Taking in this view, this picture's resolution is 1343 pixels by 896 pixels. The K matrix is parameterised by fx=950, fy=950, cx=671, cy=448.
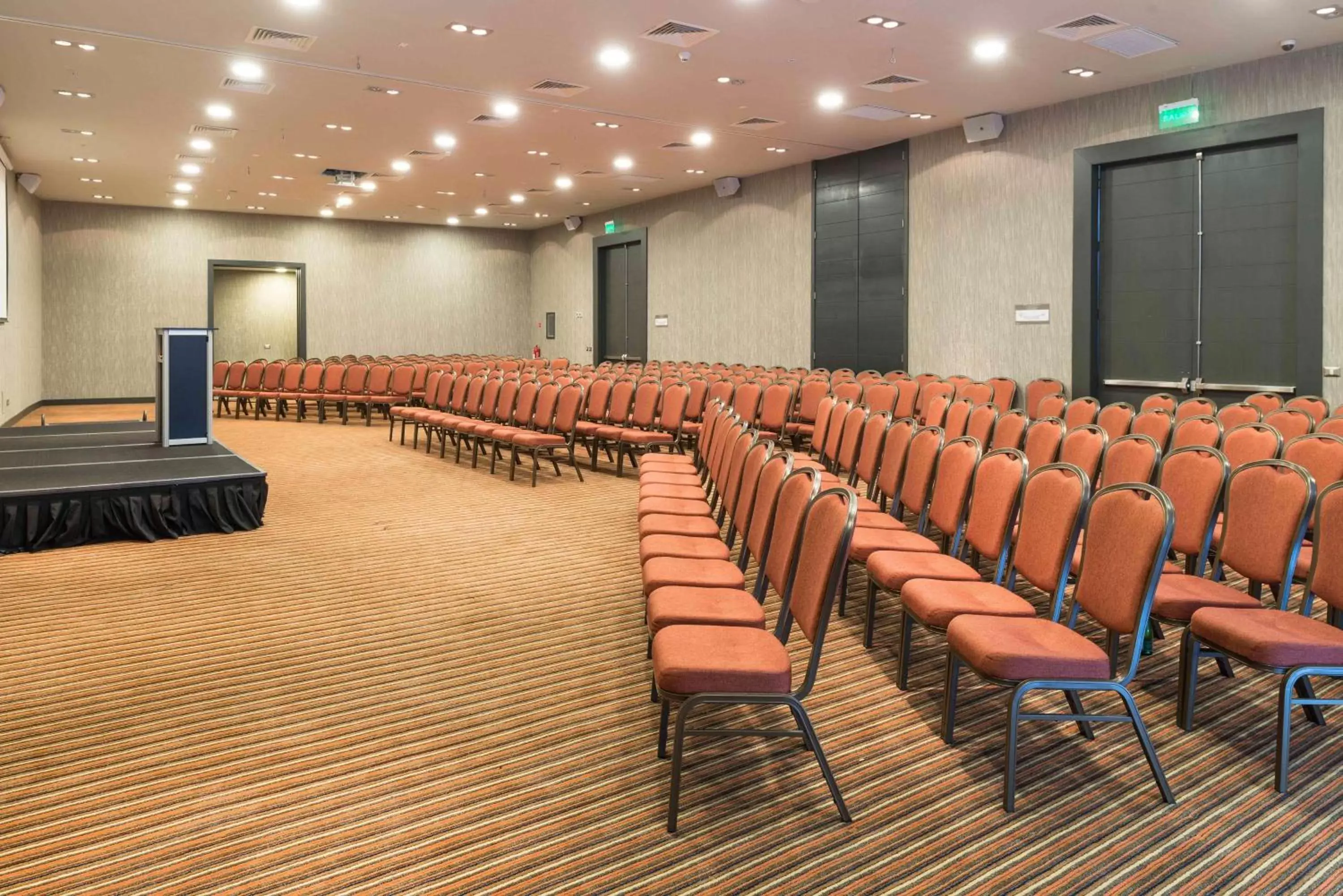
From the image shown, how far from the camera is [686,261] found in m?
17.5

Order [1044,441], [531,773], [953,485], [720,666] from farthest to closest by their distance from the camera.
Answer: [1044,441]
[953,485]
[531,773]
[720,666]

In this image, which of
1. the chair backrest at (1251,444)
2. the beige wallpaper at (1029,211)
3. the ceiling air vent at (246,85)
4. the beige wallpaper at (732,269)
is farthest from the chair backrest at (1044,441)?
the beige wallpaper at (732,269)

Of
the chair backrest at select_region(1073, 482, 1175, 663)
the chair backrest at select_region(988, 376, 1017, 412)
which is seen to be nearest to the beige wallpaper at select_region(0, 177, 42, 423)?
the chair backrest at select_region(988, 376, 1017, 412)

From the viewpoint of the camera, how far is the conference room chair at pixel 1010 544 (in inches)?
126

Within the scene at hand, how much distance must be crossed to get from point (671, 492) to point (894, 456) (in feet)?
4.13

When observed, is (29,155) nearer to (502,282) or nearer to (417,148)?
(417,148)

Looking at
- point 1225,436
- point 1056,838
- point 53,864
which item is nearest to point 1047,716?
point 1056,838

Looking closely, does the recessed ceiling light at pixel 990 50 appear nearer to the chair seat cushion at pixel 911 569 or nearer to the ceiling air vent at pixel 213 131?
the chair seat cushion at pixel 911 569

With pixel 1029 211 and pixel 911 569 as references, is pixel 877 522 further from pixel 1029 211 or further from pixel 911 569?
pixel 1029 211

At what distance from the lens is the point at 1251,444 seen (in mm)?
4957

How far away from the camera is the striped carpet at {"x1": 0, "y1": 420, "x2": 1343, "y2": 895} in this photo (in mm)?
2400

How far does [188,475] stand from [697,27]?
17.8ft

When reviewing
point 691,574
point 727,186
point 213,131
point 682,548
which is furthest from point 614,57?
point 727,186

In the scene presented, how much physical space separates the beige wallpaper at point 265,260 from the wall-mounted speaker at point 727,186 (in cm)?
881
